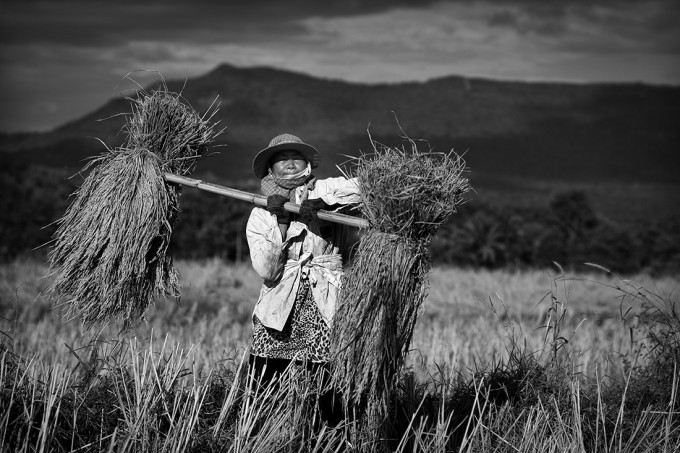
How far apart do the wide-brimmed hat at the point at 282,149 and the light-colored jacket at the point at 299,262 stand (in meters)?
0.18

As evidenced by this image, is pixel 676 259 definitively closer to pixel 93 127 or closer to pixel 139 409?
pixel 139 409

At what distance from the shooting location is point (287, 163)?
4656 mm

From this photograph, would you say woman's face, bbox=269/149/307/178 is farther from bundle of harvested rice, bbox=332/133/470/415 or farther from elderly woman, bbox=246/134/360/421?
bundle of harvested rice, bbox=332/133/470/415

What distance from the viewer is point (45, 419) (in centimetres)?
402

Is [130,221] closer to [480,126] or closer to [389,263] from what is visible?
[389,263]

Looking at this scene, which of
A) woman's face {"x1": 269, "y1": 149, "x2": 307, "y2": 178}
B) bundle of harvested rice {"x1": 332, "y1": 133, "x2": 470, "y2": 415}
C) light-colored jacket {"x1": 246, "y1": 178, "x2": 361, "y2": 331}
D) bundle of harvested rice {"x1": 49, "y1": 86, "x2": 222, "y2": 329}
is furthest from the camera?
bundle of harvested rice {"x1": 49, "y1": 86, "x2": 222, "y2": 329}

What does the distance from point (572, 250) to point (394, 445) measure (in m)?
27.0

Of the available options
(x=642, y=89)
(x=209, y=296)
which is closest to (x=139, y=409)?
(x=209, y=296)

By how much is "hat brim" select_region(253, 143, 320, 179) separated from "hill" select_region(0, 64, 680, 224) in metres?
74.1

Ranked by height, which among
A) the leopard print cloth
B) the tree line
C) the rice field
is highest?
the leopard print cloth

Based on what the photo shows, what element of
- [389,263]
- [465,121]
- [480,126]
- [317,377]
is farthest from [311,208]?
[465,121]

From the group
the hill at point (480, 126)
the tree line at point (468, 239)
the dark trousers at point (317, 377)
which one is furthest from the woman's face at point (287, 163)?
the hill at point (480, 126)

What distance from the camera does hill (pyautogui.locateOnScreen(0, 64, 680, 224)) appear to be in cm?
9119

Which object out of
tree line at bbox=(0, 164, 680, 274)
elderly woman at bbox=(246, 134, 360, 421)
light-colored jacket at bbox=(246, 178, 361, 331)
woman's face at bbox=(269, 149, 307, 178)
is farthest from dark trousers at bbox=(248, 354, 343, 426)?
tree line at bbox=(0, 164, 680, 274)
